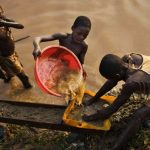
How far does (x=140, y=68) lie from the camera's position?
4598mm

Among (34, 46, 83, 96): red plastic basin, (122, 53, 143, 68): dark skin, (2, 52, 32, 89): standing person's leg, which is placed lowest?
(2, 52, 32, 89): standing person's leg

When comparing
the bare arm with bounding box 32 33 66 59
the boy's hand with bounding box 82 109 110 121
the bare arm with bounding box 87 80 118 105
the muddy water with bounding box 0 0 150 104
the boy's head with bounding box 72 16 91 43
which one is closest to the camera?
the boy's hand with bounding box 82 109 110 121

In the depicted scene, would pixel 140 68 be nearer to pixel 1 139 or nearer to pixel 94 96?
pixel 94 96

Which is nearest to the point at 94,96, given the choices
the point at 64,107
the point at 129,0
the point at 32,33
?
the point at 64,107

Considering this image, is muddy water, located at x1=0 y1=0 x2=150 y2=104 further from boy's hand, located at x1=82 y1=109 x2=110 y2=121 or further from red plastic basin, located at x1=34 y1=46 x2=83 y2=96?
boy's hand, located at x1=82 y1=109 x2=110 y2=121

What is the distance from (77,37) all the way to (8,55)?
1.11 m

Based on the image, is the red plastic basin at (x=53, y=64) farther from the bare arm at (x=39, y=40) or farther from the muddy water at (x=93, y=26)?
the muddy water at (x=93, y=26)

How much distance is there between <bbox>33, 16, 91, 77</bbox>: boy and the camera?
16.9ft

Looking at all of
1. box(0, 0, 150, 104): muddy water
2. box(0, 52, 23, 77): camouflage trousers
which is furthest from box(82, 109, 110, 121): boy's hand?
box(0, 52, 23, 77): camouflage trousers

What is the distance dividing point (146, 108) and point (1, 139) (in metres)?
1.88

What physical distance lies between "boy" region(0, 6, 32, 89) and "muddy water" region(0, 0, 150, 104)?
0.25m

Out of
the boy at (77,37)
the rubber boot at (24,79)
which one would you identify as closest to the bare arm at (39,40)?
the boy at (77,37)

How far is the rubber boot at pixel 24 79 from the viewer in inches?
239

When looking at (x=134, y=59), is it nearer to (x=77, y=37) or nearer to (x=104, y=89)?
(x=104, y=89)
